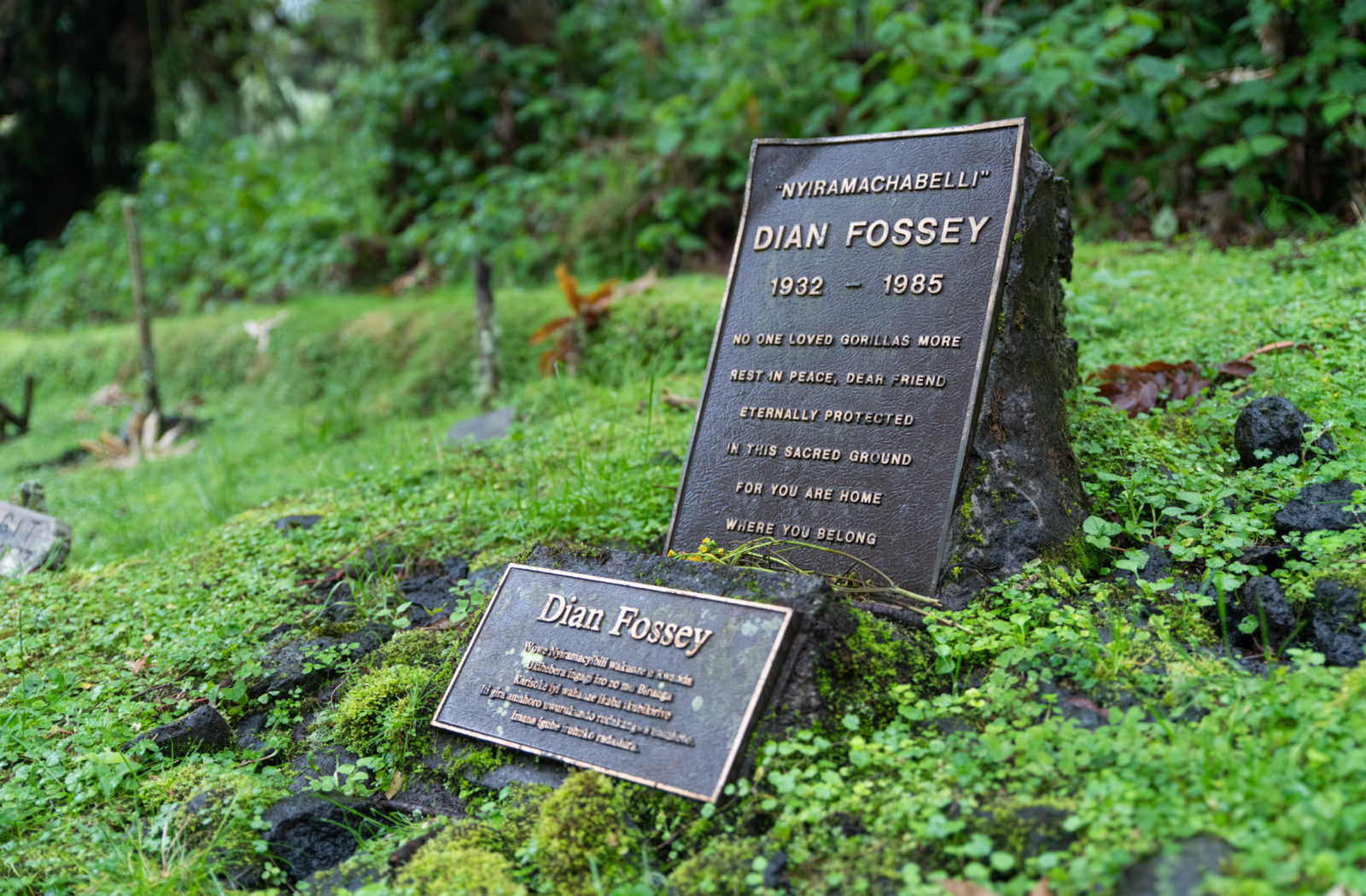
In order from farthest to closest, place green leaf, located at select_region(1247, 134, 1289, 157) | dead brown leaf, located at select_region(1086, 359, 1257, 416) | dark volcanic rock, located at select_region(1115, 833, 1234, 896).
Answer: green leaf, located at select_region(1247, 134, 1289, 157)
dead brown leaf, located at select_region(1086, 359, 1257, 416)
dark volcanic rock, located at select_region(1115, 833, 1234, 896)

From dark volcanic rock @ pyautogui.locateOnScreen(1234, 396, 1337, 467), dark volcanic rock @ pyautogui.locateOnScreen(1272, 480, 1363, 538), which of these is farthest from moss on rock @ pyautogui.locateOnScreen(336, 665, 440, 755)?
dark volcanic rock @ pyautogui.locateOnScreen(1234, 396, 1337, 467)

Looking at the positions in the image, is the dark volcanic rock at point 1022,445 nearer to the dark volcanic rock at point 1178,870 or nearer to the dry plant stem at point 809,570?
the dry plant stem at point 809,570

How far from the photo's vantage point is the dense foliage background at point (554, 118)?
5.86 m

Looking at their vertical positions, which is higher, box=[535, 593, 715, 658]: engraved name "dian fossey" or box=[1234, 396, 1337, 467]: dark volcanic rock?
box=[1234, 396, 1337, 467]: dark volcanic rock

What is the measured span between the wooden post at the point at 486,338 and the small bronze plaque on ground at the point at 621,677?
3.40m

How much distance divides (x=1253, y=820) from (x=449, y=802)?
6.27ft

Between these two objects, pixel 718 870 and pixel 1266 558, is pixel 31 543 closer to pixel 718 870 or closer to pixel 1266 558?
pixel 718 870

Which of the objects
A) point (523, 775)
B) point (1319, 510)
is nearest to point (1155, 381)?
point (1319, 510)

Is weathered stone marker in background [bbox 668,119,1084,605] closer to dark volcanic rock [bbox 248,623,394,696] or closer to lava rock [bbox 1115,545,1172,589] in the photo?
lava rock [bbox 1115,545,1172,589]

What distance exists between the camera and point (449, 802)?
2557 millimetres

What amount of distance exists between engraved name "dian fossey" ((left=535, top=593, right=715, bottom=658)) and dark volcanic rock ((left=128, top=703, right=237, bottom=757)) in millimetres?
1005

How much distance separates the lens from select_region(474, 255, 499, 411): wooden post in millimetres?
6160

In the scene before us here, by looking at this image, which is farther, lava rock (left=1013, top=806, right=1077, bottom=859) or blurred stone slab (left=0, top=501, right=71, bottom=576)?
blurred stone slab (left=0, top=501, right=71, bottom=576)

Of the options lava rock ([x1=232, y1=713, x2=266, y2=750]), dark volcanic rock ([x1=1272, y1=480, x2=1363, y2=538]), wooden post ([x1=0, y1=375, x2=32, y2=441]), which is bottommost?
wooden post ([x1=0, y1=375, x2=32, y2=441])
